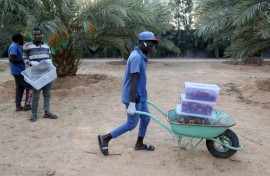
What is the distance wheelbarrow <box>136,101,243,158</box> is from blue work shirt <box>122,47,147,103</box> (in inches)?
12.0

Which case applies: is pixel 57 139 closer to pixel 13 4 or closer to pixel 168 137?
pixel 168 137

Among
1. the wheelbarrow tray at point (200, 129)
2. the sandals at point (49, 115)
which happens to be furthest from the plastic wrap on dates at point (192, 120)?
the sandals at point (49, 115)

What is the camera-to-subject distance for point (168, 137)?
502 centimetres

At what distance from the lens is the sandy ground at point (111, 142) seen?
392cm

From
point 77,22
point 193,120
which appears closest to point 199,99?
point 193,120

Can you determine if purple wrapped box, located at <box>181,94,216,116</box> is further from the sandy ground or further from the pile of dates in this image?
the sandy ground

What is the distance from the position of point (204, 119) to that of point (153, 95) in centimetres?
402

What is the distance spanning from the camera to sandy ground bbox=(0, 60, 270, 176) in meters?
3.92

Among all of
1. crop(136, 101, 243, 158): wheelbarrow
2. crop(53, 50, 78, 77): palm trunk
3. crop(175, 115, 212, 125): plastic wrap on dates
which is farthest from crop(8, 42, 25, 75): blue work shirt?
crop(175, 115, 212, 125): plastic wrap on dates

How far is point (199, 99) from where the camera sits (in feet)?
13.4

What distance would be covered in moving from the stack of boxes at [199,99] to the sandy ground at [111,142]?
1.99 ft

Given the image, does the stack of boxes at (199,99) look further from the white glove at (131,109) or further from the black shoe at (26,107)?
the black shoe at (26,107)

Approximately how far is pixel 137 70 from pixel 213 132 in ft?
3.82

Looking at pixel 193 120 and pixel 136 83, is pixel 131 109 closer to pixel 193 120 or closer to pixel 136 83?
pixel 136 83
